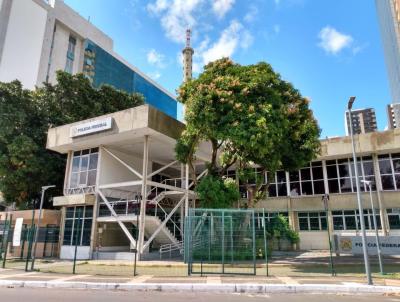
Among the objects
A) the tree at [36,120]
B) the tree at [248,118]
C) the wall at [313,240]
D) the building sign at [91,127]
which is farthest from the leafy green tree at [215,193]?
the tree at [36,120]

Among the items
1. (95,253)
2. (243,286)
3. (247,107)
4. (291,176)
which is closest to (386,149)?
(291,176)

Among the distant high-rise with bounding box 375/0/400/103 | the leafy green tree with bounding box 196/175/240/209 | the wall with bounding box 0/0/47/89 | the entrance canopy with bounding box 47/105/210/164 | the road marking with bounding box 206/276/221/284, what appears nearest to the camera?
the road marking with bounding box 206/276/221/284

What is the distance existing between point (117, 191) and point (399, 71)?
36333 mm

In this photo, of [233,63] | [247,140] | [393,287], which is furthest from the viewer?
[233,63]

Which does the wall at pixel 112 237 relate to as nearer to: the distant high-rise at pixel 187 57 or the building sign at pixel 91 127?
the building sign at pixel 91 127

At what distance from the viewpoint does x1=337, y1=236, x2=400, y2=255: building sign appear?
2100cm

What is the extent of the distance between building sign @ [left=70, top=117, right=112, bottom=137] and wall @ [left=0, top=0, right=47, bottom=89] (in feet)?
123

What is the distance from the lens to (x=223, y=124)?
18.7 meters

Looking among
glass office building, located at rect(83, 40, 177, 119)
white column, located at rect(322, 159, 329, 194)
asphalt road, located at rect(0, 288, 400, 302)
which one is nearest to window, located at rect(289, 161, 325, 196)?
white column, located at rect(322, 159, 329, 194)

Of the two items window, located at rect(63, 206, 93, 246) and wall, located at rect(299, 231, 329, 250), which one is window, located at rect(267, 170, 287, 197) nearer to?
wall, located at rect(299, 231, 329, 250)

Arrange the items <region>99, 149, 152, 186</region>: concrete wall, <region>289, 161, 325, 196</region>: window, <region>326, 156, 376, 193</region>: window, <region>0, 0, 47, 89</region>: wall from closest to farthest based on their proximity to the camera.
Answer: <region>99, 149, 152, 186</region>: concrete wall < <region>326, 156, 376, 193</region>: window < <region>289, 161, 325, 196</region>: window < <region>0, 0, 47, 89</region>: wall

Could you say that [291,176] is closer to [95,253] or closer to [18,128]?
[95,253]

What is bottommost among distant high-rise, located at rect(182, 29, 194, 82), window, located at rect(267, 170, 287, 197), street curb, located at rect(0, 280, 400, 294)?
street curb, located at rect(0, 280, 400, 294)

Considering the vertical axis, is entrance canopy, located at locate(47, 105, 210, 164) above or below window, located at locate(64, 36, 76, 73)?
below
